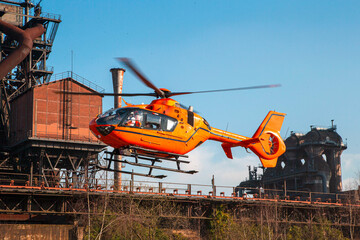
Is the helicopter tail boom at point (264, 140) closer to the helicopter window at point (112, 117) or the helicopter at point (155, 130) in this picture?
the helicopter at point (155, 130)

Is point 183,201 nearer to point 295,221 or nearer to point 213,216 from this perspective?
point 213,216

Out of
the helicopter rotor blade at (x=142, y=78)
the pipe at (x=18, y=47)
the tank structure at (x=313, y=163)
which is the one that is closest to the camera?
the helicopter rotor blade at (x=142, y=78)

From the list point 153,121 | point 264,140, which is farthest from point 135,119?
point 264,140

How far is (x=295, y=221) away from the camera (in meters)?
54.5

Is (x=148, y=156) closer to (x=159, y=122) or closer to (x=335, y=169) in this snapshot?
(x=159, y=122)

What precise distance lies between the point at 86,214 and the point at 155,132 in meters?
18.3

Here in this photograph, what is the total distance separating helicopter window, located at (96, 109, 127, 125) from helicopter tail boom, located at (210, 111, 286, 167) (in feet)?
22.7

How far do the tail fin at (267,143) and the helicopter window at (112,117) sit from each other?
332 inches

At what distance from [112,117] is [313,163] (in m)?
64.2

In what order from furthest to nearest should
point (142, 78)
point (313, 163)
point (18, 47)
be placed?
point (313, 163) < point (18, 47) < point (142, 78)

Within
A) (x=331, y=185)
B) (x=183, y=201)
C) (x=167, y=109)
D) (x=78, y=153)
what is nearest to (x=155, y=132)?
(x=167, y=109)

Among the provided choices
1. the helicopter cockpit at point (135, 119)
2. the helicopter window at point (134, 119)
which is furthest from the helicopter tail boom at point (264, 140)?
the helicopter window at point (134, 119)

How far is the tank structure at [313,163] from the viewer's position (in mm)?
86000

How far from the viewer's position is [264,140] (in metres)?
35.9
